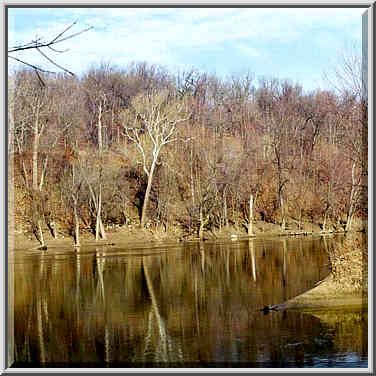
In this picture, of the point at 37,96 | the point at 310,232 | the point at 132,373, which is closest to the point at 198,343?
the point at 132,373

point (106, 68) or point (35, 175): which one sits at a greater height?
point (106, 68)

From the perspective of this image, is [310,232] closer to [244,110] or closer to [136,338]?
[244,110]

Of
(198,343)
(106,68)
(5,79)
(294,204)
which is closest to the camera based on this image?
(5,79)

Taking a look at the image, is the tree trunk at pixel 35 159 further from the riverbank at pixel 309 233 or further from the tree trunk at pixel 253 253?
the tree trunk at pixel 253 253

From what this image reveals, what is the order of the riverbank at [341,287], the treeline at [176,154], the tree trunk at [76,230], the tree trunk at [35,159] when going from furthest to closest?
the tree trunk at [35,159], the tree trunk at [76,230], the treeline at [176,154], the riverbank at [341,287]

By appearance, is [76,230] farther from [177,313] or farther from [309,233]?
[177,313]

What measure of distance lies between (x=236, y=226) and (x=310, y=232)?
3.63 metres

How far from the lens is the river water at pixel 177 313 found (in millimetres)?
9195

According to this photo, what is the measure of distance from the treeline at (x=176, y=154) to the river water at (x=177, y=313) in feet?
17.0

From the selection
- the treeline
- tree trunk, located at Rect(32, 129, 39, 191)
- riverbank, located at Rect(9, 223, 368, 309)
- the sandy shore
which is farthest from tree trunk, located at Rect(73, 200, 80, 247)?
the sandy shore

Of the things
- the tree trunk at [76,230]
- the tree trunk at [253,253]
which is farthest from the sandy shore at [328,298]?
the tree trunk at [76,230]

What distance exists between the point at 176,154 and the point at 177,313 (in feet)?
64.6

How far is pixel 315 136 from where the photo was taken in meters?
32.1

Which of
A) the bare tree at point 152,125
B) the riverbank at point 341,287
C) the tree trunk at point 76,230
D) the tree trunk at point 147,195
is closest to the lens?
the riverbank at point 341,287
